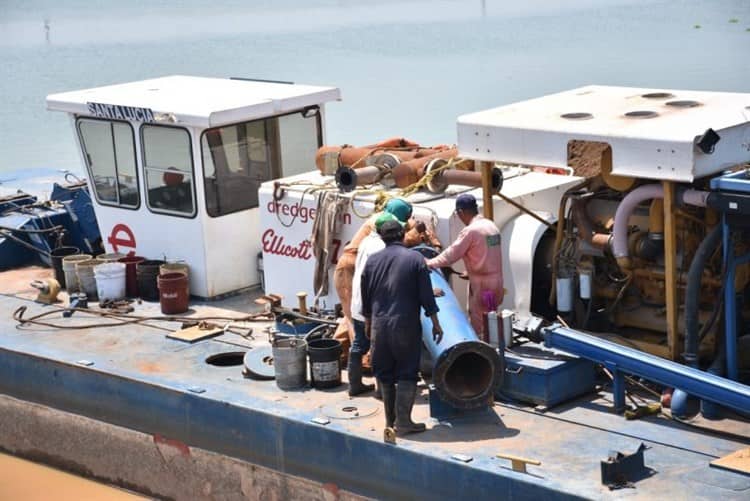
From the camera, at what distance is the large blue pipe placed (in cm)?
661

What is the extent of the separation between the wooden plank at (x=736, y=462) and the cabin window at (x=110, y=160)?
17.1 feet

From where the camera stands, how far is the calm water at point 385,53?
2380 centimetres

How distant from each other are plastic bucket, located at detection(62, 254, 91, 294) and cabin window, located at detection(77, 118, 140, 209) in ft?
1.60

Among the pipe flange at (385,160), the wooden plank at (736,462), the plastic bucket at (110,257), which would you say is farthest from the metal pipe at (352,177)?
the wooden plank at (736,462)

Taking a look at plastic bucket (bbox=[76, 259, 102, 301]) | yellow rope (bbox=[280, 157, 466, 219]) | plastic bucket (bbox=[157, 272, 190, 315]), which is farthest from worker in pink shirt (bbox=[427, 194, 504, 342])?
plastic bucket (bbox=[76, 259, 102, 301])

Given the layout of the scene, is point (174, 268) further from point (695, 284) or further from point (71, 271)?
point (695, 284)

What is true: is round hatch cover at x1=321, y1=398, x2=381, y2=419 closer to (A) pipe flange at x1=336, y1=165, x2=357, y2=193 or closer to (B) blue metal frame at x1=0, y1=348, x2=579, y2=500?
(B) blue metal frame at x1=0, y1=348, x2=579, y2=500

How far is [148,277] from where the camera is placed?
368 inches

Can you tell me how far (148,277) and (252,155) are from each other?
48.1 inches

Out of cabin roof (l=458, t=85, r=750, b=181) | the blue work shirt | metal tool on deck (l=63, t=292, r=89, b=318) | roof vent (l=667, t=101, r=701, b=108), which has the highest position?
roof vent (l=667, t=101, r=701, b=108)

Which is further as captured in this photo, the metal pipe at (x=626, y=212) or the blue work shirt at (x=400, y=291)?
the metal pipe at (x=626, y=212)

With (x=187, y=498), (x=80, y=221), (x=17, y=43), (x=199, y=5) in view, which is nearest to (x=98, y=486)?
(x=187, y=498)

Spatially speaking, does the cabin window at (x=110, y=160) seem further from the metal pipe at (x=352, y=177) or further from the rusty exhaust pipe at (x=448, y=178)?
the rusty exhaust pipe at (x=448, y=178)

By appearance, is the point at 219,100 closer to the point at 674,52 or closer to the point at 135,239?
the point at 135,239
